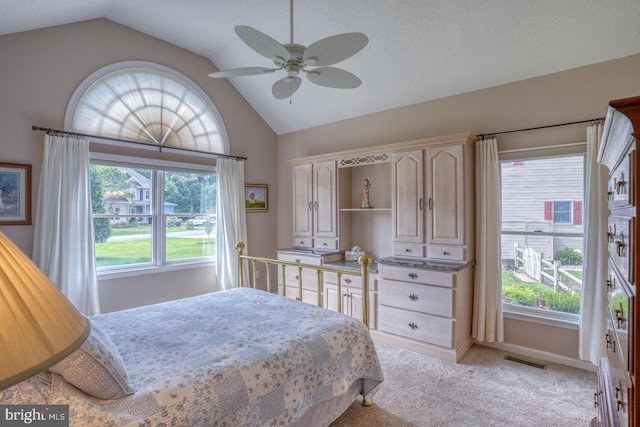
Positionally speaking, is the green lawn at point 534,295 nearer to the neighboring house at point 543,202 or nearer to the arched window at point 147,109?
the neighboring house at point 543,202

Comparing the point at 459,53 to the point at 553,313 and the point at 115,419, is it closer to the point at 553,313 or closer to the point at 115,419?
the point at 553,313

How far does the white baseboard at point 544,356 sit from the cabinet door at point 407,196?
1.37 m

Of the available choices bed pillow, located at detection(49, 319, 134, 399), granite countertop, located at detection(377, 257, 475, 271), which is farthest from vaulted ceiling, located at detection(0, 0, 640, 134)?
bed pillow, located at detection(49, 319, 134, 399)

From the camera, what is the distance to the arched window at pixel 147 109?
348 cm

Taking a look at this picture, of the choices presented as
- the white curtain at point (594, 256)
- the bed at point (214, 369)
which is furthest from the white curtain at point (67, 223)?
the white curtain at point (594, 256)

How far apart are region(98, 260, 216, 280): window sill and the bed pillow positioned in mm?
2693

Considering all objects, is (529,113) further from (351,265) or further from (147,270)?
(147,270)

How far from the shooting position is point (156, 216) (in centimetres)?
402

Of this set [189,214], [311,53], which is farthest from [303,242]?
[311,53]

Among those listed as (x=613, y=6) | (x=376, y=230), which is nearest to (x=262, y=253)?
(x=376, y=230)

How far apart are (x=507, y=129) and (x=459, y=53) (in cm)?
92

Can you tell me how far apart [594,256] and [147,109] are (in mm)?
5012

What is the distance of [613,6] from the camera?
2.44 m

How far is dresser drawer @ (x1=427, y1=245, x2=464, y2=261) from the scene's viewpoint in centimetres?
325
